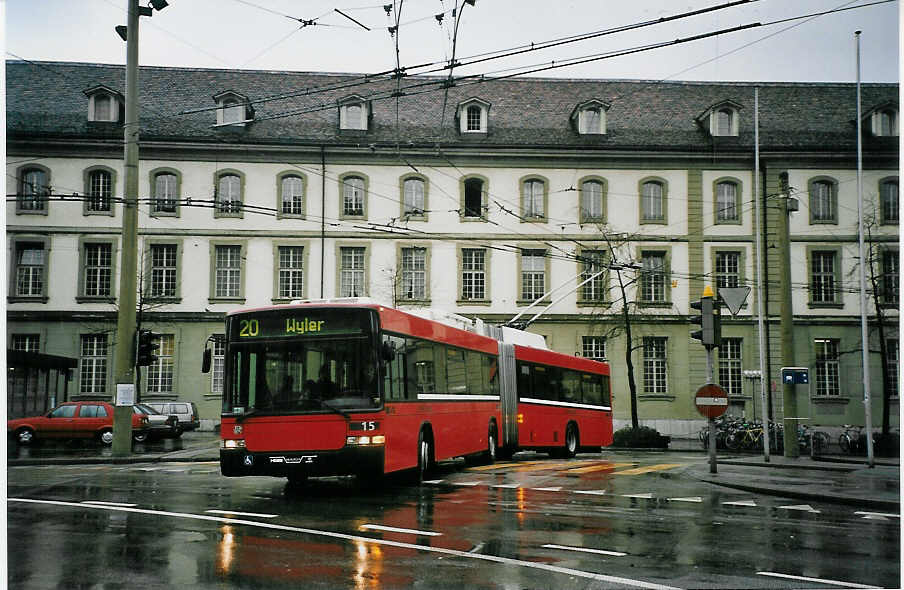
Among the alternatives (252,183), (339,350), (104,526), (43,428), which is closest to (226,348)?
(339,350)

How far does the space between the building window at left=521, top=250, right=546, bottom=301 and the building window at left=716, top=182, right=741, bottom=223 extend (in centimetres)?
526

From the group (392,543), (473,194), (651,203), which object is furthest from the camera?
(473,194)

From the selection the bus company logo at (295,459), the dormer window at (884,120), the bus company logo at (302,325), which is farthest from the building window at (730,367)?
the bus company logo at (295,459)

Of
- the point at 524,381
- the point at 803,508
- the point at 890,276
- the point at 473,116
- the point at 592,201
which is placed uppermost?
the point at 473,116

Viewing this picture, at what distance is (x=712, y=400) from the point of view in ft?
57.0

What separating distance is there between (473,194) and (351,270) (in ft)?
16.0

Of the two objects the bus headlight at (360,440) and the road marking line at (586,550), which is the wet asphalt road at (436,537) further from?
the bus headlight at (360,440)

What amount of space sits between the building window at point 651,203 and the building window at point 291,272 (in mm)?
10220

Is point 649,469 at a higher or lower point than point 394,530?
lower

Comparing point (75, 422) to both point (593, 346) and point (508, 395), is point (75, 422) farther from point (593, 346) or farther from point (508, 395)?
point (593, 346)

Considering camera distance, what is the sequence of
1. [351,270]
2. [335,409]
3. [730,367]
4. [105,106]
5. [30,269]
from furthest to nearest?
[351,270] → [730,367] → [30,269] → [105,106] → [335,409]

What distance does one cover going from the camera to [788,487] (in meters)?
15.2

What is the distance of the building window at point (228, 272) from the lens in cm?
2853

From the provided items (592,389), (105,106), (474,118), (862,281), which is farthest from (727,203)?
(105,106)
